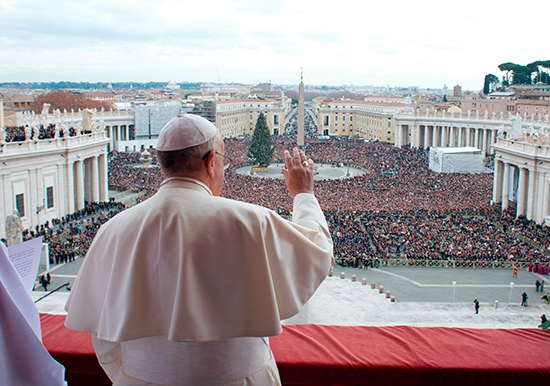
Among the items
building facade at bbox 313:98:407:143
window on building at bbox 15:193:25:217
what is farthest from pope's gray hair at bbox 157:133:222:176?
building facade at bbox 313:98:407:143

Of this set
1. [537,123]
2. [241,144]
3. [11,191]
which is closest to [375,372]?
[11,191]

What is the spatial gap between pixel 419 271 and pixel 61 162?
22.5m

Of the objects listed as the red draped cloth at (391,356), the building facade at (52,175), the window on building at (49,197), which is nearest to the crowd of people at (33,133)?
the building facade at (52,175)

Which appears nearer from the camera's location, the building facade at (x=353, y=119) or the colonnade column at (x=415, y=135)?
the colonnade column at (x=415, y=135)

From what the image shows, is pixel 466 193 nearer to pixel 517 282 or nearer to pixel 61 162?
pixel 517 282

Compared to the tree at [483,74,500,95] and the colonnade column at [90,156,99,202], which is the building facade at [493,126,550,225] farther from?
the tree at [483,74,500,95]

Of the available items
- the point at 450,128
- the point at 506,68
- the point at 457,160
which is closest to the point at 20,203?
the point at 457,160

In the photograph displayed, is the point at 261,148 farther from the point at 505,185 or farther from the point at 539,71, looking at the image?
the point at 539,71

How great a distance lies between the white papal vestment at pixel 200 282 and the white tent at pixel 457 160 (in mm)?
52379

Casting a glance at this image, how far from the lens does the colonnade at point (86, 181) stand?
34031 mm

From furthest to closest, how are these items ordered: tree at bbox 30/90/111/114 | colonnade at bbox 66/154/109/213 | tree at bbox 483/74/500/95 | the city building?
tree at bbox 483/74/500/95 → the city building → tree at bbox 30/90/111/114 → colonnade at bbox 66/154/109/213

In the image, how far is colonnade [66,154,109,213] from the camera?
112ft

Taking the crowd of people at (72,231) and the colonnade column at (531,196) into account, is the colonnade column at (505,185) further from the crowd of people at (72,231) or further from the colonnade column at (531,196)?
the crowd of people at (72,231)

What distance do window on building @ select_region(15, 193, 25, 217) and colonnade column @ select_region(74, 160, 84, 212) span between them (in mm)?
5293
